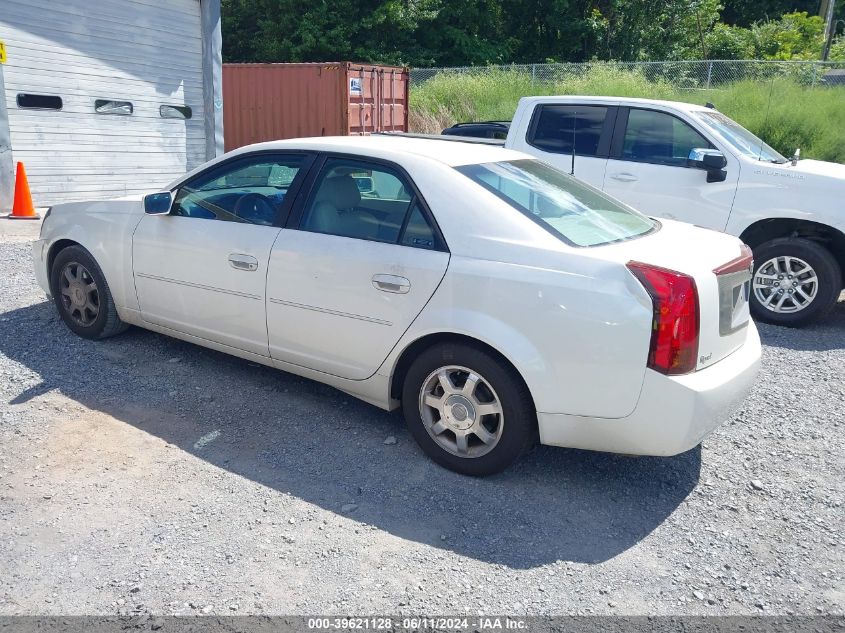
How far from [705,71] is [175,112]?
37.7 ft

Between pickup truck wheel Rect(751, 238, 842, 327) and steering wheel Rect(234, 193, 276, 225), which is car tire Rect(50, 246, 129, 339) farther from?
pickup truck wheel Rect(751, 238, 842, 327)

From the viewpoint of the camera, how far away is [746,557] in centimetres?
331

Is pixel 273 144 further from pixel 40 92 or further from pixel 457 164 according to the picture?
pixel 40 92

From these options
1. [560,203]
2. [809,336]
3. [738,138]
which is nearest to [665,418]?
[560,203]

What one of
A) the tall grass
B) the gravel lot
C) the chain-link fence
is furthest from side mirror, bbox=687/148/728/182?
the chain-link fence

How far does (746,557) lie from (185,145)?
12.3 meters

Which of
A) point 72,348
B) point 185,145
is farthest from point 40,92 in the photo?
point 72,348

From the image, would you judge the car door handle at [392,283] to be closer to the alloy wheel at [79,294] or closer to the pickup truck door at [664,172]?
the alloy wheel at [79,294]

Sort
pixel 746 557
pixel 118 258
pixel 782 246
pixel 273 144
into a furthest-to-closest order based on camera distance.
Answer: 1. pixel 782 246
2. pixel 118 258
3. pixel 273 144
4. pixel 746 557

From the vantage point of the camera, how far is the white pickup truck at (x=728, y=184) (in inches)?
265

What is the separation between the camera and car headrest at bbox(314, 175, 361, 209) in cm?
432

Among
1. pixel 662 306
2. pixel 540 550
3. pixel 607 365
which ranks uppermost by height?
pixel 662 306

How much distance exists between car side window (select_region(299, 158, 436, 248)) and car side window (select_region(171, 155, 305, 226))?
0.81 ft

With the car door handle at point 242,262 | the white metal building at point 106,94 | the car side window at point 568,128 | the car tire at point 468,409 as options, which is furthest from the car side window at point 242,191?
the white metal building at point 106,94
